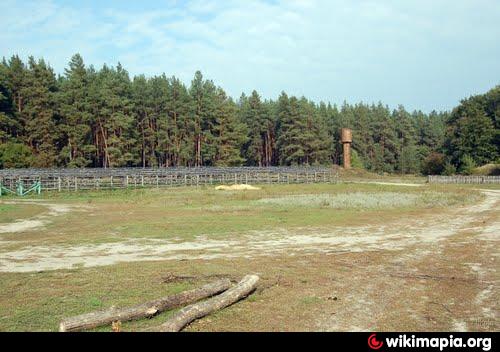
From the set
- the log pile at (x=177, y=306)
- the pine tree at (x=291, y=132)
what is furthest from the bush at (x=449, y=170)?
the log pile at (x=177, y=306)

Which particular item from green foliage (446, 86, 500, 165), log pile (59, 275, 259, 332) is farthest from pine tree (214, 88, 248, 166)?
log pile (59, 275, 259, 332)

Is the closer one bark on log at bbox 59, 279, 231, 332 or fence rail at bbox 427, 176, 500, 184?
bark on log at bbox 59, 279, 231, 332

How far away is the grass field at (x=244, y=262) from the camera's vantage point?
9.03 m

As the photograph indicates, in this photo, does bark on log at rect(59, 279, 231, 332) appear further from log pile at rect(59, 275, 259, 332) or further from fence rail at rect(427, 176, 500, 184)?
fence rail at rect(427, 176, 500, 184)

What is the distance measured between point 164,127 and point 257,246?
245 ft

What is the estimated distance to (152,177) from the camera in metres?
64.6

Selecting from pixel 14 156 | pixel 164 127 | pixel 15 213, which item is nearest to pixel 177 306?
pixel 15 213

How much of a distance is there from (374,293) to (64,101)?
79.7m

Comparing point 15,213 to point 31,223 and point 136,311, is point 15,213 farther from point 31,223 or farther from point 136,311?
point 136,311

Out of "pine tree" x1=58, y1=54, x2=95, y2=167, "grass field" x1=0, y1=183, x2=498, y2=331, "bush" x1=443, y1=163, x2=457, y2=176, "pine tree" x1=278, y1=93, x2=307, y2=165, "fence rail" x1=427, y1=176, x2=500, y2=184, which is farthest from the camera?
"pine tree" x1=278, y1=93, x2=307, y2=165

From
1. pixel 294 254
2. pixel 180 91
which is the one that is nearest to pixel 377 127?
pixel 180 91

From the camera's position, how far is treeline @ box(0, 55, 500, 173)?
76.9 metres

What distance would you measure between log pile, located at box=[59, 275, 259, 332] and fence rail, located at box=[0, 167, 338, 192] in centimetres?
5068
